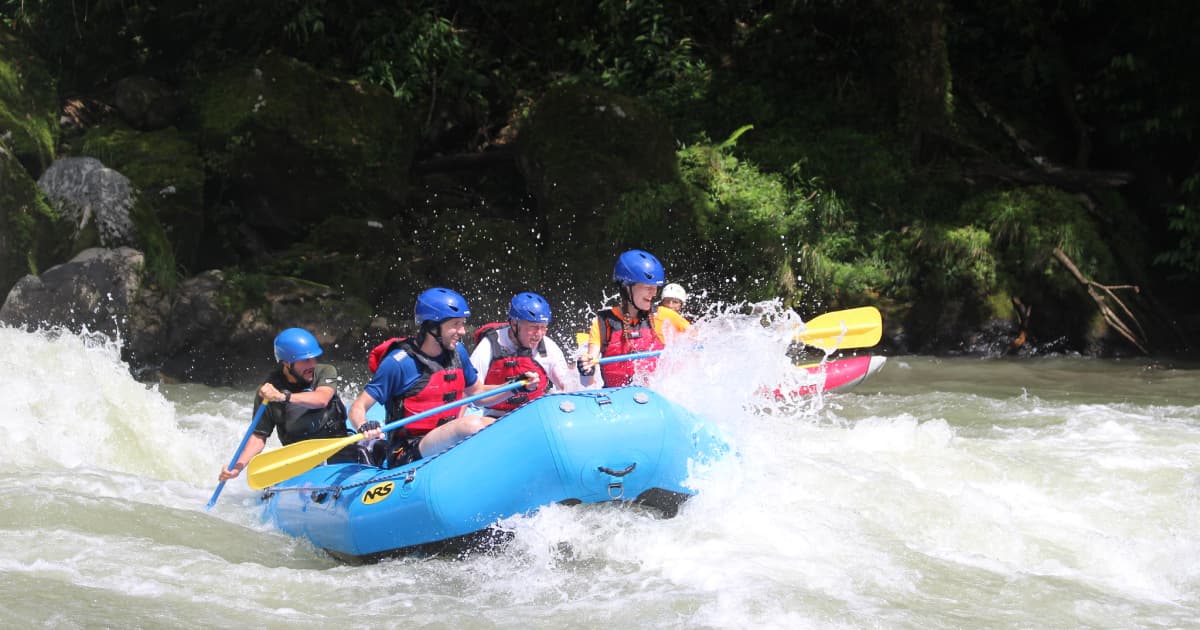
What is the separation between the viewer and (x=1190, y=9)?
11406 mm

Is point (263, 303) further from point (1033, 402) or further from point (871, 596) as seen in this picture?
point (871, 596)

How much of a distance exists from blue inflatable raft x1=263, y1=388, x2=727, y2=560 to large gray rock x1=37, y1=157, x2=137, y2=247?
6372 mm

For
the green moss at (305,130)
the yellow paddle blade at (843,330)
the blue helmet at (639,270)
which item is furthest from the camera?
the green moss at (305,130)

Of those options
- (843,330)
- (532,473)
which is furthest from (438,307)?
(843,330)

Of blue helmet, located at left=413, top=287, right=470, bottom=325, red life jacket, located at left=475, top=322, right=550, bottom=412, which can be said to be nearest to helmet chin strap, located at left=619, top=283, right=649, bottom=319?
red life jacket, located at left=475, top=322, right=550, bottom=412

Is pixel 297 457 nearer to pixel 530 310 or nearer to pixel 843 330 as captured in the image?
pixel 530 310

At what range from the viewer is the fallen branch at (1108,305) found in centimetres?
1072

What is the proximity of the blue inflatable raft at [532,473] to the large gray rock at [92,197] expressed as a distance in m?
6.37

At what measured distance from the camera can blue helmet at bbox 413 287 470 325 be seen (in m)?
5.54

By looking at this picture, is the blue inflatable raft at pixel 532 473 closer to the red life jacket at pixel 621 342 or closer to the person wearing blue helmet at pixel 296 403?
the person wearing blue helmet at pixel 296 403

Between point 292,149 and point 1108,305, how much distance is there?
25.9ft

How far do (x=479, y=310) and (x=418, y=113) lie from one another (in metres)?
3.13

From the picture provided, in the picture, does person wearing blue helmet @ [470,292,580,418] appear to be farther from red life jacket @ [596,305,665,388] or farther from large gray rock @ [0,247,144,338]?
large gray rock @ [0,247,144,338]

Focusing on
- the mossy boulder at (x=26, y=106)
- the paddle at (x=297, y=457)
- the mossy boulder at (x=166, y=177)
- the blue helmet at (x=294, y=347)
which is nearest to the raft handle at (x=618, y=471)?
the paddle at (x=297, y=457)
